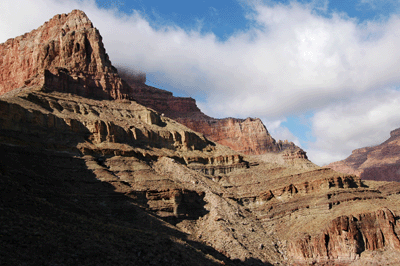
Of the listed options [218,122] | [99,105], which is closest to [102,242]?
[99,105]

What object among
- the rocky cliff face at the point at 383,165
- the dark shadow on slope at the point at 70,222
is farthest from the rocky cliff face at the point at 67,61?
the rocky cliff face at the point at 383,165

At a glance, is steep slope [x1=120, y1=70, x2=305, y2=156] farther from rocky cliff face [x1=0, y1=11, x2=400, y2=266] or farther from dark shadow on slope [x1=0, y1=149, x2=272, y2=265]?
dark shadow on slope [x1=0, y1=149, x2=272, y2=265]

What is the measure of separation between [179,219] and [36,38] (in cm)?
8477

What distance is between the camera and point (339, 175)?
67.9m

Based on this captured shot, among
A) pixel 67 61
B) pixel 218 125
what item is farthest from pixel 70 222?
pixel 218 125

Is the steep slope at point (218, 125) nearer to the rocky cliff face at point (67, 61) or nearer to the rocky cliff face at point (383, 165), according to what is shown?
the rocky cliff face at point (383, 165)

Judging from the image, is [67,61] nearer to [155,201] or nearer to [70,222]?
[155,201]

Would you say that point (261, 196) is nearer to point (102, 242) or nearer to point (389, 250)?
point (389, 250)

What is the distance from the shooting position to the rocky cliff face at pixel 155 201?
33.2 m

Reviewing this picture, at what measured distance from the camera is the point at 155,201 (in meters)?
57.2

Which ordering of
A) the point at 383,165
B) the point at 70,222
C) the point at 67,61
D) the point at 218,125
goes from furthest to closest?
the point at 383,165 → the point at 218,125 → the point at 67,61 → the point at 70,222

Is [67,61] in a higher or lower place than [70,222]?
higher

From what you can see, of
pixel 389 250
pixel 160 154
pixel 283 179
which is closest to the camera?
A: pixel 389 250

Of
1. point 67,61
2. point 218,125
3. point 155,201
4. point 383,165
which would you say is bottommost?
point 155,201
